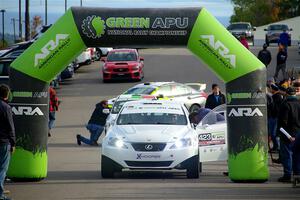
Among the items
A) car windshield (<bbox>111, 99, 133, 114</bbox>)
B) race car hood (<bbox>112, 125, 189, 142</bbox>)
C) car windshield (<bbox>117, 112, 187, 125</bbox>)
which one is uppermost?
car windshield (<bbox>117, 112, 187, 125</bbox>)

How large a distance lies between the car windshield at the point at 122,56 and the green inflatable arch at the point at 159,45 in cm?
2816

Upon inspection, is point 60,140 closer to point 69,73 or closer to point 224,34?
point 224,34

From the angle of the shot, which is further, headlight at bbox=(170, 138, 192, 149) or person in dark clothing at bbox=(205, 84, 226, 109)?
person in dark clothing at bbox=(205, 84, 226, 109)

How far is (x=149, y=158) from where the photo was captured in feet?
61.4

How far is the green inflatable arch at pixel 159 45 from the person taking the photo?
18484 millimetres

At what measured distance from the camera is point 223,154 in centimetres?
2039

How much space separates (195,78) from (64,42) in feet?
100

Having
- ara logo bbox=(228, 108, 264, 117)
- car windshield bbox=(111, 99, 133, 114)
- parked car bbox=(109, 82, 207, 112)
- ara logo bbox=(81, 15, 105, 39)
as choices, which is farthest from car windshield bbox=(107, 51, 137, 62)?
ara logo bbox=(228, 108, 264, 117)

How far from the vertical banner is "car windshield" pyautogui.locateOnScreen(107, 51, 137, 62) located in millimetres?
28461

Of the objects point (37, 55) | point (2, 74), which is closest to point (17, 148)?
point (37, 55)

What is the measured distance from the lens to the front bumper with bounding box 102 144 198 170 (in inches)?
736

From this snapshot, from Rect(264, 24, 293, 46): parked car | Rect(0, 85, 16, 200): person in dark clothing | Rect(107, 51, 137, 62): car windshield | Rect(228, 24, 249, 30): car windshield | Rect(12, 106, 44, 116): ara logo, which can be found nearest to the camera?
Rect(0, 85, 16, 200): person in dark clothing

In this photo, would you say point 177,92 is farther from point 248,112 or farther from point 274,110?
point 248,112

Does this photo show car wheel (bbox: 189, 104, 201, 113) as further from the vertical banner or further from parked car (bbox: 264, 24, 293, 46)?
parked car (bbox: 264, 24, 293, 46)
